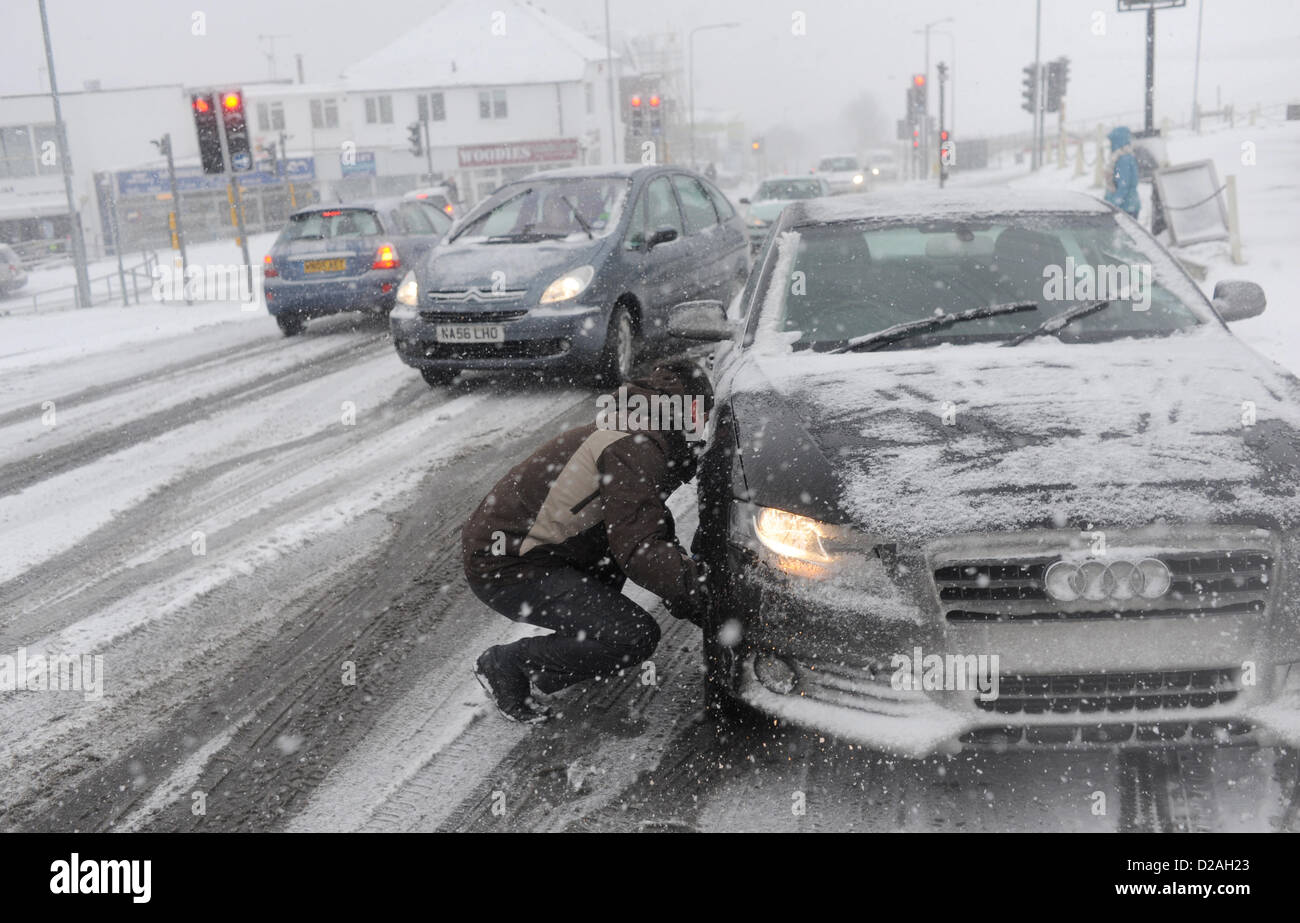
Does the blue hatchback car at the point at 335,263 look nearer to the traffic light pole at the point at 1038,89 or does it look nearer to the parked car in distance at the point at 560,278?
the parked car in distance at the point at 560,278

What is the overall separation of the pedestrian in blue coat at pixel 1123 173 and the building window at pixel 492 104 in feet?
177

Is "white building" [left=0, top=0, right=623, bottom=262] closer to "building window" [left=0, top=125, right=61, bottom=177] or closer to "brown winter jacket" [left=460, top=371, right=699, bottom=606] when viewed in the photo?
"building window" [left=0, top=125, right=61, bottom=177]

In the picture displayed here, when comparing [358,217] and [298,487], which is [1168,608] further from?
[358,217]

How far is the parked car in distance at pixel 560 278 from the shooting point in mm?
8836

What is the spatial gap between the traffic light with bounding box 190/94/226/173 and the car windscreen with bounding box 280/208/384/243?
4609 mm

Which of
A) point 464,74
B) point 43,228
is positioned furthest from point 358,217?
point 464,74

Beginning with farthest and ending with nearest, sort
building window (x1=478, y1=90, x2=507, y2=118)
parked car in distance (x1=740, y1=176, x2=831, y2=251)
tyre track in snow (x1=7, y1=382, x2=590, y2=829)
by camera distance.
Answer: building window (x1=478, y1=90, x2=507, y2=118)
parked car in distance (x1=740, y1=176, x2=831, y2=251)
tyre track in snow (x1=7, y1=382, x2=590, y2=829)

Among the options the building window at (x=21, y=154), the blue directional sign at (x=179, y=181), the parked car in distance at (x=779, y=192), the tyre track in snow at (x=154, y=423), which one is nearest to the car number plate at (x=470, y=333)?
the tyre track in snow at (x=154, y=423)

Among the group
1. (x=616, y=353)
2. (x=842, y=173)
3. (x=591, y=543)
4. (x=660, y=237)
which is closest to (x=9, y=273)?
Result: (x=842, y=173)

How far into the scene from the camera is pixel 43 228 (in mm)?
55250

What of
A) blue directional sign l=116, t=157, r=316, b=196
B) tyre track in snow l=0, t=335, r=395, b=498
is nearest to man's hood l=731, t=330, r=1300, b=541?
tyre track in snow l=0, t=335, r=395, b=498

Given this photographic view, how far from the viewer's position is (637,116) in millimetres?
33125

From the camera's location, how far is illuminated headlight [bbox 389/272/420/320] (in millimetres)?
9164
